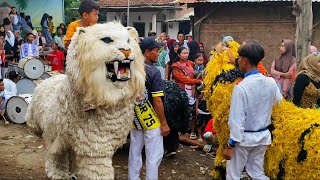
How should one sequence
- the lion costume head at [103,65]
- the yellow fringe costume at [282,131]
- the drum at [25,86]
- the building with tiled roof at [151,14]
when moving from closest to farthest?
the lion costume head at [103,65] < the yellow fringe costume at [282,131] < the drum at [25,86] < the building with tiled roof at [151,14]

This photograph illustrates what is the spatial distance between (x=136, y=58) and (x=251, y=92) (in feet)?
3.69

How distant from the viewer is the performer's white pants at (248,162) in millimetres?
4137

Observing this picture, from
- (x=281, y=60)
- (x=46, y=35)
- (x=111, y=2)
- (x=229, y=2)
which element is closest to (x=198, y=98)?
(x=281, y=60)

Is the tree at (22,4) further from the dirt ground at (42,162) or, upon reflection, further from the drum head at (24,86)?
the dirt ground at (42,162)

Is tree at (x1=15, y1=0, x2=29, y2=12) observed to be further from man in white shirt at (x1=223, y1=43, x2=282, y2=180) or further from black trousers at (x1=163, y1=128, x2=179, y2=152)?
man in white shirt at (x1=223, y1=43, x2=282, y2=180)

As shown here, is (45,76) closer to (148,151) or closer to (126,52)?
(148,151)

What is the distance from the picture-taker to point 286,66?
6980mm

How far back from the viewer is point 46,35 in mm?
18906

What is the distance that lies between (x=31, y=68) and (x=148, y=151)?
6431mm

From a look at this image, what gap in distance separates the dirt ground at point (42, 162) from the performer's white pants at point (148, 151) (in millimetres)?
904

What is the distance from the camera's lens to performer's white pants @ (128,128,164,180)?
4.56m

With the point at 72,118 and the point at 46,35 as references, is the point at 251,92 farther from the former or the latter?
the point at 46,35

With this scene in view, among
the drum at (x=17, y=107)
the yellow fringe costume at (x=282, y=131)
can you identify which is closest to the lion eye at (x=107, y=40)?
the yellow fringe costume at (x=282, y=131)

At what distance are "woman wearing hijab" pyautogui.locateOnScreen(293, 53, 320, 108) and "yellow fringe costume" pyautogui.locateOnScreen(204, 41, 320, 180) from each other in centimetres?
50
